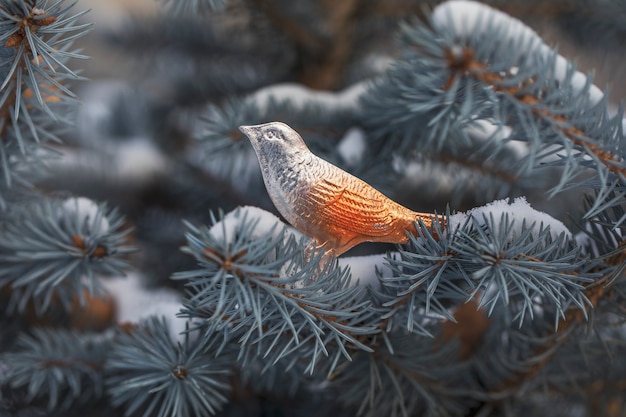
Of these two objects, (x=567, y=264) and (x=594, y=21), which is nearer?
(x=567, y=264)

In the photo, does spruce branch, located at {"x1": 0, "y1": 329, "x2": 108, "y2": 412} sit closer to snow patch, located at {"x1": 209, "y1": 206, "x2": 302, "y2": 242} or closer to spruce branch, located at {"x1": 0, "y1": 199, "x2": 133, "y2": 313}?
spruce branch, located at {"x1": 0, "y1": 199, "x2": 133, "y2": 313}

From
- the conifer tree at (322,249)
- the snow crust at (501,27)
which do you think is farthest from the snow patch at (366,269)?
the snow crust at (501,27)

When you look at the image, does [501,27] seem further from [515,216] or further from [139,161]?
[139,161]

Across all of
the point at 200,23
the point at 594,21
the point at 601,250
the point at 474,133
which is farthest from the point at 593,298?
the point at 200,23

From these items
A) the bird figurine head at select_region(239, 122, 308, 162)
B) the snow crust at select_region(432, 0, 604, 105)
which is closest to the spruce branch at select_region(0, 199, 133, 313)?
the bird figurine head at select_region(239, 122, 308, 162)

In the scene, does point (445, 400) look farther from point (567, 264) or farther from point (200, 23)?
point (200, 23)

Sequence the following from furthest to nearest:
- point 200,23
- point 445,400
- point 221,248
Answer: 1. point 200,23
2. point 445,400
3. point 221,248

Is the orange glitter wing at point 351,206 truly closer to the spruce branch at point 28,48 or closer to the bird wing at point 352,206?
the bird wing at point 352,206
